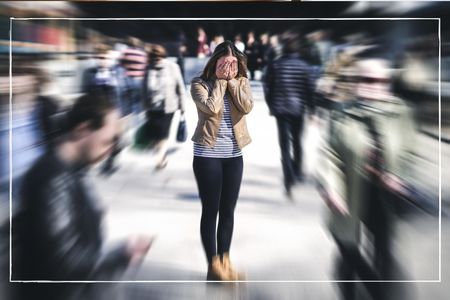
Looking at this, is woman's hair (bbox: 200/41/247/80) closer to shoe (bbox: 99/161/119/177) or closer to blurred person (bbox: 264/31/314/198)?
blurred person (bbox: 264/31/314/198)

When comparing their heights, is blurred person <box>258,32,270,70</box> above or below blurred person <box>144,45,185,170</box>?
above

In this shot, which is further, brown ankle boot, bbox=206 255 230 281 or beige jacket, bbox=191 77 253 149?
brown ankle boot, bbox=206 255 230 281

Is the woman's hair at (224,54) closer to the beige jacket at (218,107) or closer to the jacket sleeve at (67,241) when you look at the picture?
the beige jacket at (218,107)

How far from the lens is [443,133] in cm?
416

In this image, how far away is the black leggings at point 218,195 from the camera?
4148 millimetres

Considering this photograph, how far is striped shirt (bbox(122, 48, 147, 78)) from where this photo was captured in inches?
164

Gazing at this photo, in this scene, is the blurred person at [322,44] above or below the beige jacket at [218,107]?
above

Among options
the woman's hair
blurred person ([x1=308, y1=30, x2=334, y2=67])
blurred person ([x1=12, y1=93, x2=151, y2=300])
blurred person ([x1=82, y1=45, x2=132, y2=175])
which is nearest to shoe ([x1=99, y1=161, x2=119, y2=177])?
blurred person ([x1=12, y1=93, x2=151, y2=300])

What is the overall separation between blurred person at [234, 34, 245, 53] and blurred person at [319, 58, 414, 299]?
0.63m

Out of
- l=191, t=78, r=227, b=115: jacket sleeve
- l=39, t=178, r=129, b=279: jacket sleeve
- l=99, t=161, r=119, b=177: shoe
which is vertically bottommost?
l=39, t=178, r=129, b=279: jacket sleeve

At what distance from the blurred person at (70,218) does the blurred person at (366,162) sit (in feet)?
3.89

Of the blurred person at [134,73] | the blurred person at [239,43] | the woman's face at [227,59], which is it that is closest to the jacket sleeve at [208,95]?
the woman's face at [227,59]

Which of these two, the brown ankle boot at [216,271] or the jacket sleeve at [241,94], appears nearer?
the jacket sleeve at [241,94]

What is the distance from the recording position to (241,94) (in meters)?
4.11
